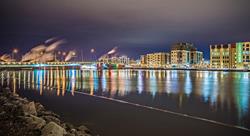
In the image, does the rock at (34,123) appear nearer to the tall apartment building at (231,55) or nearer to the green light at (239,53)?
the tall apartment building at (231,55)

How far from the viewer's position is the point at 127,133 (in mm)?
9766

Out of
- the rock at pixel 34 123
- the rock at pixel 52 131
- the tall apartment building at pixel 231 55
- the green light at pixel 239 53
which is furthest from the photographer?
the green light at pixel 239 53

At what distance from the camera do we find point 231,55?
499ft

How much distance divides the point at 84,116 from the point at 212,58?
6425 inches

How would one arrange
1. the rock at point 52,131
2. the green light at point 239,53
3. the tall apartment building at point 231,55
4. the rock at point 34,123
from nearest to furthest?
the rock at point 52,131
the rock at point 34,123
the tall apartment building at point 231,55
the green light at point 239,53

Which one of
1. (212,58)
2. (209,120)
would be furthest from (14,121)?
(212,58)

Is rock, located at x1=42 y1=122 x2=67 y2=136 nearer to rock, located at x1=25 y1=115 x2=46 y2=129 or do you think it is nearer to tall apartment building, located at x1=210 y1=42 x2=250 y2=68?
rock, located at x1=25 y1=115 x2=46 y2=129

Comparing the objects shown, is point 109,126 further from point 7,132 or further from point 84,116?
point 7,132

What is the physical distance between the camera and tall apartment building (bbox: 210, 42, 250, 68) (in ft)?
464

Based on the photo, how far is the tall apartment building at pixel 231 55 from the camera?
464ft

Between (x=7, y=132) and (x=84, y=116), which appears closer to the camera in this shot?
(x=7, y=132)

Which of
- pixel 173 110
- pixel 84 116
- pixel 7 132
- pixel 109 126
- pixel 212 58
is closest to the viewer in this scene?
pixel 7 132

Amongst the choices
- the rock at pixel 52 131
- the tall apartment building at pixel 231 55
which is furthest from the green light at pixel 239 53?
the rock at pixel 52 131

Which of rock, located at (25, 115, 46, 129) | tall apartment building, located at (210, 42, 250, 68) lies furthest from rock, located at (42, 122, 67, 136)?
tall apartment building, located at (210, 42, 250, 68)
